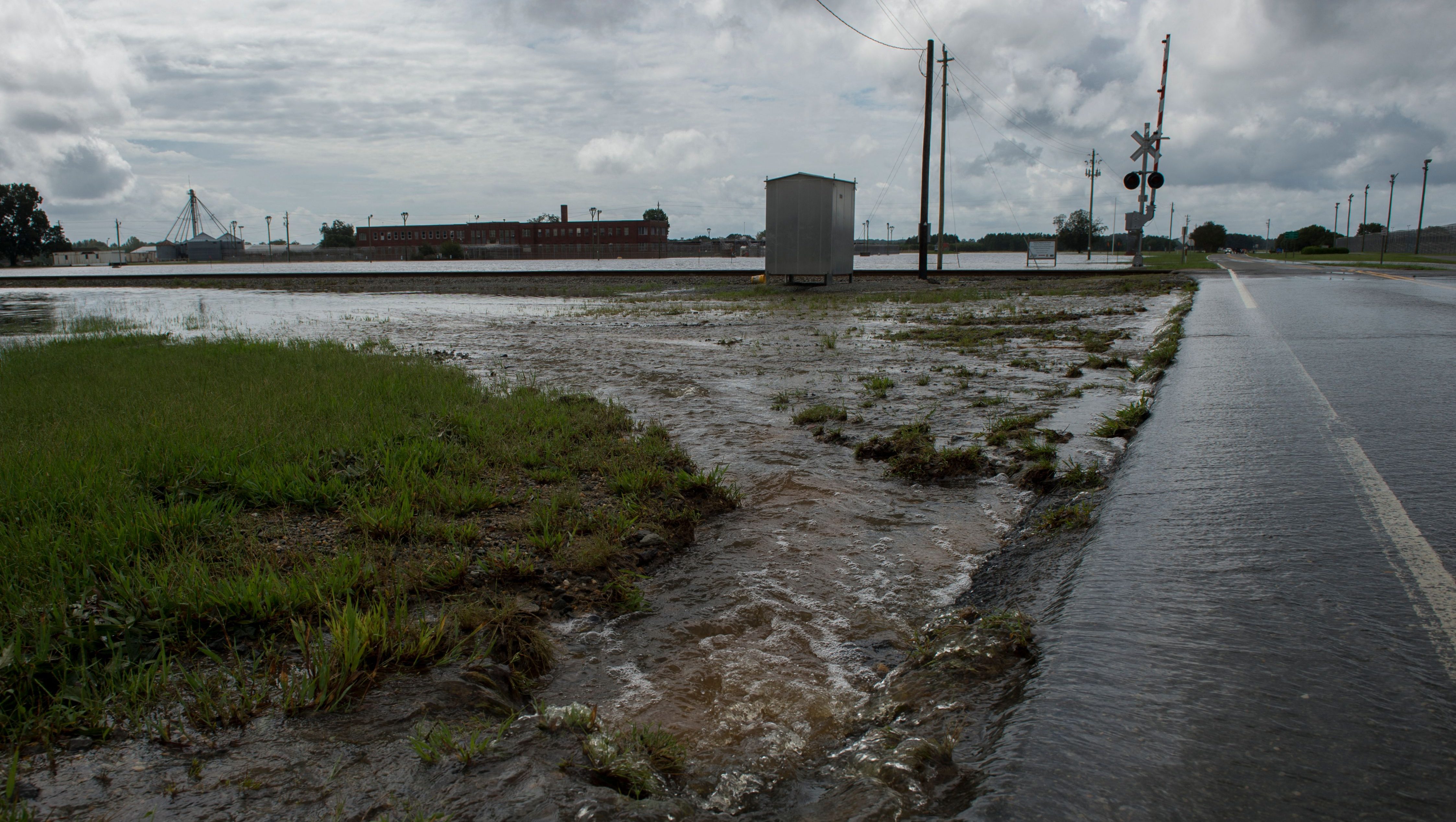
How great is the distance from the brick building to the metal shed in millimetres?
60107

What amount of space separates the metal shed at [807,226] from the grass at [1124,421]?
64.1 ft

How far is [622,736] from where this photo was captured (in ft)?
7.26

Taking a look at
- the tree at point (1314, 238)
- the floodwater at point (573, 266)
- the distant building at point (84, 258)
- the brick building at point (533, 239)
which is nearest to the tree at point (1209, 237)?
the tree at point (1314, 238)

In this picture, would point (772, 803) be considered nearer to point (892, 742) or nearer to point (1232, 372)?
point (892, 742)

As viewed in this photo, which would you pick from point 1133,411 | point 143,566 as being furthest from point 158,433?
point 1133,411

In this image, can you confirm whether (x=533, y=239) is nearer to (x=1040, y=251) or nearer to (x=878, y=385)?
(x=1040, y=251)

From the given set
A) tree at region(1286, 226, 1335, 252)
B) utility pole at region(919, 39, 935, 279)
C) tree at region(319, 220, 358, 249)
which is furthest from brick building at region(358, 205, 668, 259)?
tree at region(1286, 226, 1335, 252)

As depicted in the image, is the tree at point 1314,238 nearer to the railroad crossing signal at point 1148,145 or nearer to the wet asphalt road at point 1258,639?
the railroad crossing signal at point 1148,145

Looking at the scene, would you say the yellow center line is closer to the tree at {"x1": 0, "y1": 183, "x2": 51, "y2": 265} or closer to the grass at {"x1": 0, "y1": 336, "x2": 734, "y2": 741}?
the grass at {"x1": 0, "y1": 336, "x2": 734, "y2": 741}

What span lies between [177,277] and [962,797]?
5012cm

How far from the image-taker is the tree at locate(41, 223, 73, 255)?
92.2 metres

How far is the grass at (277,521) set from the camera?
2432mm

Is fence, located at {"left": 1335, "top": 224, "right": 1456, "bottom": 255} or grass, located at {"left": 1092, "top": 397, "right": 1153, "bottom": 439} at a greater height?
fence, located at {"left": 1335, "top": 224, "right": 1456, "bottom": 255}

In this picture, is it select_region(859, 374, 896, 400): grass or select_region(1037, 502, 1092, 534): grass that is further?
select_region(859, 374, 896, 400): grass
